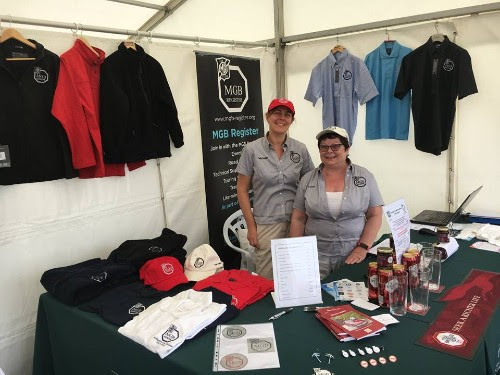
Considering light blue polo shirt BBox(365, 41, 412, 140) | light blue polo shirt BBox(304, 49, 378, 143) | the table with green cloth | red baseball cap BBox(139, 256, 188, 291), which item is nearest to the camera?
the table with green cloth

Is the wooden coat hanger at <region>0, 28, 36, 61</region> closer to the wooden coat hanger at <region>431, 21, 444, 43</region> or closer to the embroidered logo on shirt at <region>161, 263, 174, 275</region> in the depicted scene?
→ the embroidered logo on shirt at <region>161, 263, 174, 275</region>

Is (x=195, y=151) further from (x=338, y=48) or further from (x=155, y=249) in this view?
(x=338, y=48)

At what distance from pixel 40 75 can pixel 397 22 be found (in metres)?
2.41

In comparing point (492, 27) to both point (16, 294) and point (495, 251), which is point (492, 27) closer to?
point (495, 251)

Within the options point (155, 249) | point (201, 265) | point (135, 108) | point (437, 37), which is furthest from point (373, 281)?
point (437, 37)

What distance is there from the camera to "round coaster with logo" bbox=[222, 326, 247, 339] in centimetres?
143

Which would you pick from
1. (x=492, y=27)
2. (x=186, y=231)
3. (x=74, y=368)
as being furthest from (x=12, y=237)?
(x=492, y=27)

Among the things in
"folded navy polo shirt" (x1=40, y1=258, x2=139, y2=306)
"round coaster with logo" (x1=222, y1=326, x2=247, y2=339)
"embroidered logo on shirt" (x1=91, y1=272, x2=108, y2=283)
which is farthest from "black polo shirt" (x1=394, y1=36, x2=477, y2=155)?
"embroidered logo on shirt" (x1=91, y1=272, x2=108, y2=283)

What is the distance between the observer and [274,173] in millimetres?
2418

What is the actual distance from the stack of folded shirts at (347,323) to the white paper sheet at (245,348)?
0.20 meters

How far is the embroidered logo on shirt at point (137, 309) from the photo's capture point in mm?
1684

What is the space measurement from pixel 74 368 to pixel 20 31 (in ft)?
5.56

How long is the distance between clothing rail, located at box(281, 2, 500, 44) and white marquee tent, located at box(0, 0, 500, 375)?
0.04 ft

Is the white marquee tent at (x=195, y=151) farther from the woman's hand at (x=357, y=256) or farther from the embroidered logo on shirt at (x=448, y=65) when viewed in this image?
the woman's hand at (x=357, y=256)
